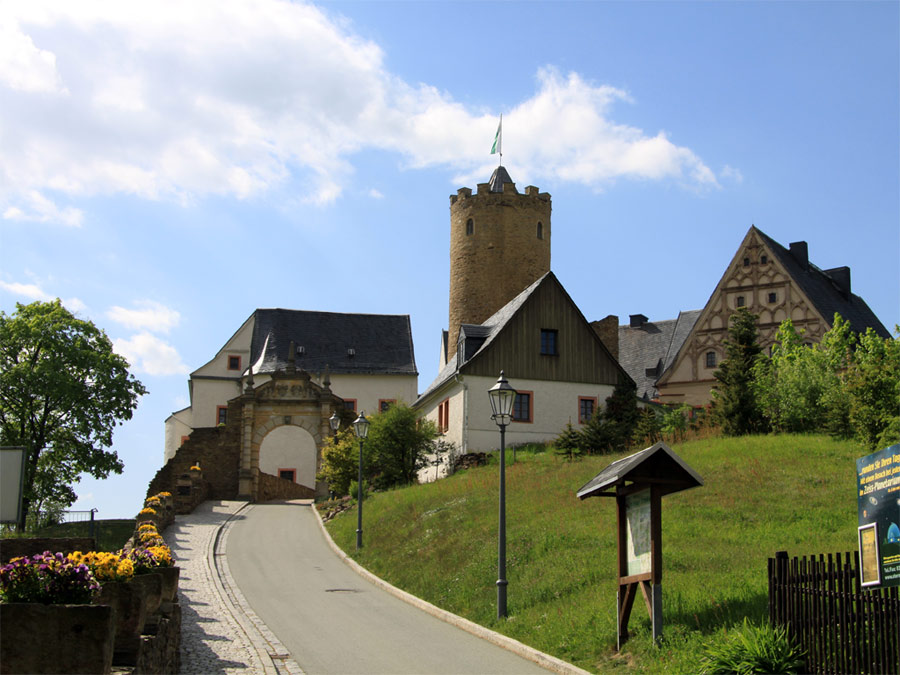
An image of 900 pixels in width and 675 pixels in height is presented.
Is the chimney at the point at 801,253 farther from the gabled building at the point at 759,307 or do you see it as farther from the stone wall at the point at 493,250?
the stone wall at the point at 493,250

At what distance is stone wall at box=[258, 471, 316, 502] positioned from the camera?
150ft

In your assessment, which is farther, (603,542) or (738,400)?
(738,400)

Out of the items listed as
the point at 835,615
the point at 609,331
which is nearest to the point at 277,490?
the point at 609,331

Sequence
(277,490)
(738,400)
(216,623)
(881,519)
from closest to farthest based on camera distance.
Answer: (881,519) < (216,623) < (738,400) < (277,490)

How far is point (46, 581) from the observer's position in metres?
7.65

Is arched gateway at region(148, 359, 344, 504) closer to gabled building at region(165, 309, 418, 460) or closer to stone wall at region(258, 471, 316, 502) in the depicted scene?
stone wall at region(258, 471, 316, 502)

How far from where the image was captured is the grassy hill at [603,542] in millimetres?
13078

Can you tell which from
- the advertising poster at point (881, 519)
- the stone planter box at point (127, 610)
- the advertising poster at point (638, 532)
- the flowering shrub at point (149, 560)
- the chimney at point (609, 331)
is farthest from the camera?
the chimney at point (609, 331)

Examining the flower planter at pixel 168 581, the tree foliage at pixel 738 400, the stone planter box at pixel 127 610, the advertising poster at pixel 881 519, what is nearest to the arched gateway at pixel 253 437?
the tree foliage at pixel 738 400

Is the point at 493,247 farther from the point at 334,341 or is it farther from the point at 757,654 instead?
the point at 757,654

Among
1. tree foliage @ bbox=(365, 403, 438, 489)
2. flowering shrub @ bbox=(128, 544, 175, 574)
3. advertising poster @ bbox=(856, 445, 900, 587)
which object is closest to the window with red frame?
tree foliage @ bbox=(365, 403, 438, 489)

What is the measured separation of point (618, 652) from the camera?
499 inches

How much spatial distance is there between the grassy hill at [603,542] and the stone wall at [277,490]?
15.7 meters

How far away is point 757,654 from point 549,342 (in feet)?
98.4
